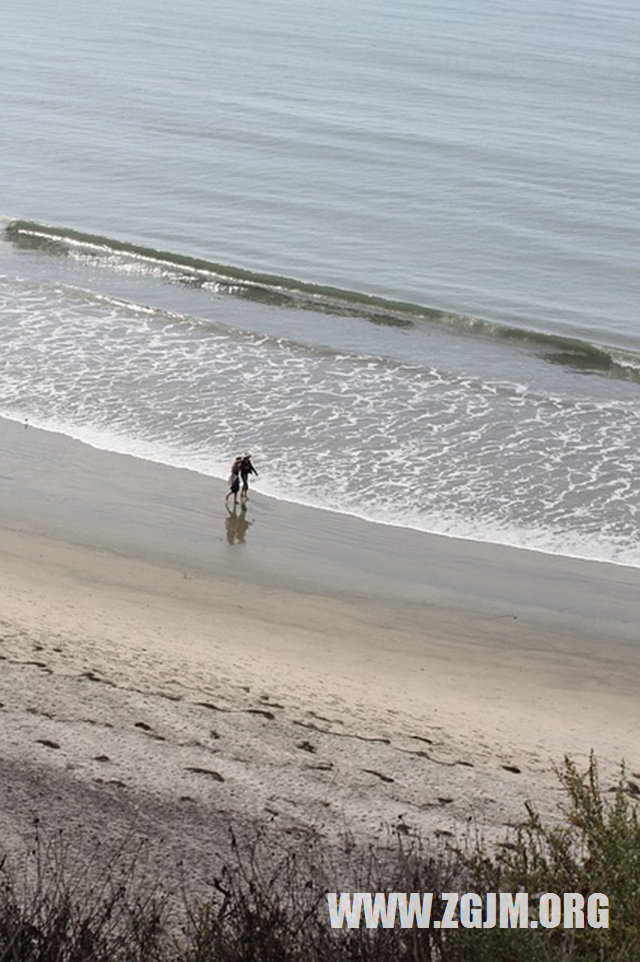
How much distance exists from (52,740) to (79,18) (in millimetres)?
62914

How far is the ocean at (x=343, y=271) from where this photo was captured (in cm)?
2239

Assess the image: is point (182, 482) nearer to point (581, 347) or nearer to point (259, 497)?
point (259, 497)

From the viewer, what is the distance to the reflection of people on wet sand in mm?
19047

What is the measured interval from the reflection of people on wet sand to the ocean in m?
1.29

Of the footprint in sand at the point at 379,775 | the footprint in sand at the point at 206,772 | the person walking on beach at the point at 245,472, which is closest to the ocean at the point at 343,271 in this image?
the person walking on beach at the point at 245,472

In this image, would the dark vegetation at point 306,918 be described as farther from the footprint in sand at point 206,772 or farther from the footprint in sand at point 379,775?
the footprint in sand at point 379,775

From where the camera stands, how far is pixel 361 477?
21.5 metres

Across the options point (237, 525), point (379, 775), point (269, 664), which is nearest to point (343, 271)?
point (237, 525)

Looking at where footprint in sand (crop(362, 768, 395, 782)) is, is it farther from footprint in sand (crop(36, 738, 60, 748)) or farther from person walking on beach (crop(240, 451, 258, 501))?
person walking on beach (crop(240, 451, 258, 501))

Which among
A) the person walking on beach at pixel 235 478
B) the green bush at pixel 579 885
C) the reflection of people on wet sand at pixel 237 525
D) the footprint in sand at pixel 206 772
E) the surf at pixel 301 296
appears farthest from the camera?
the surf at pixel 301 296

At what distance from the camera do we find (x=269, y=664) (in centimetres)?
1534

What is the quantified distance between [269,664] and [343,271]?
1962 cm

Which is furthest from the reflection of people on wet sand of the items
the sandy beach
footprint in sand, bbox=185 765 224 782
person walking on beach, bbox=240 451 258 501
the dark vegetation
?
the dark vegetation

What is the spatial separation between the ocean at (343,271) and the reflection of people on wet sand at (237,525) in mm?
1289
